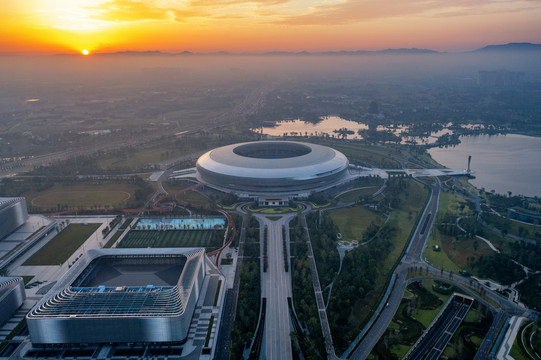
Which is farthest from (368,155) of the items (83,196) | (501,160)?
(83,196)

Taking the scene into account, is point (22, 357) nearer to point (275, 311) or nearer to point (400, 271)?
point (275, 311)

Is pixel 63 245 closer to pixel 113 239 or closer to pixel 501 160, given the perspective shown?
pixel 113 239

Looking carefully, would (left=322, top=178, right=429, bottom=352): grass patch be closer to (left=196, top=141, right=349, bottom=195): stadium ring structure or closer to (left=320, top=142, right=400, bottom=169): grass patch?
(left=196, top=141, right=349, bottom=195): stadium ring structure

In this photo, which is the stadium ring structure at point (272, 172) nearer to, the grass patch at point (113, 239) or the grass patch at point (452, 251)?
the grass patch at point (113, 239)

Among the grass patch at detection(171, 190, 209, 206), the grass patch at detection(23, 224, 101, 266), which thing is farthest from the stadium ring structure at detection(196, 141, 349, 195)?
the grass patch at detection(23, 224, 101, 266)

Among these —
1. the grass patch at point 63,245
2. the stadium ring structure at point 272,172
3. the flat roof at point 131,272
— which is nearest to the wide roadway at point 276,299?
the flat roof at point 131,272
